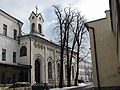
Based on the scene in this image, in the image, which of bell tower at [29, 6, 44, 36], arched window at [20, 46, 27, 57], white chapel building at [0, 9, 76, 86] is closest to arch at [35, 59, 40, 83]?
white chapel building at [0, 9, 76, 86]

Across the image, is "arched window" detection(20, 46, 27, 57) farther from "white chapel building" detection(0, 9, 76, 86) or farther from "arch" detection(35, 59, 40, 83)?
"arch" detection(35, 59, 40, 83)

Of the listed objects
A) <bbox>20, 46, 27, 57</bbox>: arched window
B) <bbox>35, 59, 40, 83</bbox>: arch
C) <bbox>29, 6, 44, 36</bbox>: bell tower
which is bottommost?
<bbox>35, 59, 40, 83</bbox>: arch

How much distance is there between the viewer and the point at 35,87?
2888cm

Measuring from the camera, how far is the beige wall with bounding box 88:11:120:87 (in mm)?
17516

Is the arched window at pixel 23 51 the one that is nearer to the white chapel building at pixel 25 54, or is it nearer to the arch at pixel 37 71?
the white chapel building at pixel 25 54

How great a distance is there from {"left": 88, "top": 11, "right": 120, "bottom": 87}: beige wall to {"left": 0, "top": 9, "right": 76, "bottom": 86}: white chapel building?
14.0 metres

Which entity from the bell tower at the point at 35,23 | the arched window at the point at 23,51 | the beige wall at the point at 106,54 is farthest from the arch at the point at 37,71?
the beige wall at the point at 106,54

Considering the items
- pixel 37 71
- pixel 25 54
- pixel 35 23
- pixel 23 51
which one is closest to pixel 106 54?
pixel 25 54

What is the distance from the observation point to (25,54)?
3431 cm

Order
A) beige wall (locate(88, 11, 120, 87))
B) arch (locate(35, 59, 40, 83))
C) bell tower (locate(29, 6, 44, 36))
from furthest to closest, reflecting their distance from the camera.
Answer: bell tower (locate(29, 6, 44, 36)) → arch (locate(35, 59, 40, 83)) → beige wall (locate(88, 11, 120, 87))

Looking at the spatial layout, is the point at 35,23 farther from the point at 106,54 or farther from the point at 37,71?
the point at 106,54

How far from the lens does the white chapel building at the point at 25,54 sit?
30.7 m

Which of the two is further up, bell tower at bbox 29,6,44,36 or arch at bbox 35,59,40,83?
bell tower at bbox 29,6,44,36

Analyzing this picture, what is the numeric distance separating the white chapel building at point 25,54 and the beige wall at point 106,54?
1401 centimetres
